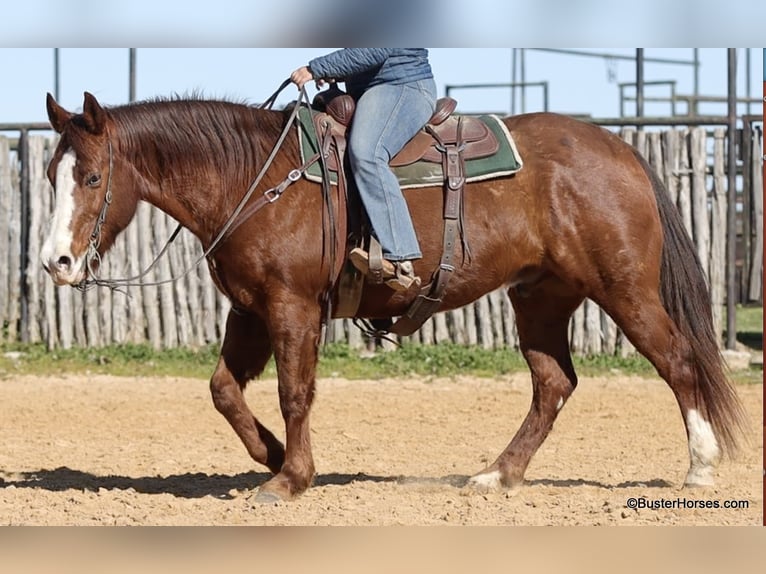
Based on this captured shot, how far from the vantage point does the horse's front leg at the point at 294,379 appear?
6.09 m

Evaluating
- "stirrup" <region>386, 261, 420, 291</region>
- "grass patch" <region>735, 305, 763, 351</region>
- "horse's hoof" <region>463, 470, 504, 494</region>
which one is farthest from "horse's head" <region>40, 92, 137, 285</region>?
"grass patch" <region>735, 305, 763, 351</region>

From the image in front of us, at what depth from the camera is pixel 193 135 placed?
6246 mm

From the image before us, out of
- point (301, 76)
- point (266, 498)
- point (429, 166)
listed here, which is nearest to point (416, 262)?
point (429, 166)

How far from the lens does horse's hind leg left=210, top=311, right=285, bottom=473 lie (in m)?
6.42

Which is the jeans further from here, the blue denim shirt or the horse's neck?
the horse's neck

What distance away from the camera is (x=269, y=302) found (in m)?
6.11

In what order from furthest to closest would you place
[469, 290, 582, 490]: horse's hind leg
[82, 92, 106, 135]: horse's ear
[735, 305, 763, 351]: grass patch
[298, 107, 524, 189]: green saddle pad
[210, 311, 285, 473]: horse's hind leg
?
[735, 305, 763, 351]: grass patch, [469, 290, 582, 490]: horse's hind leg, [210, 311, 285, 473]: horse's hind leg, [298, 107, 524, 189]: green saddle pad, [82, 92, 106, 135]: horse's ear

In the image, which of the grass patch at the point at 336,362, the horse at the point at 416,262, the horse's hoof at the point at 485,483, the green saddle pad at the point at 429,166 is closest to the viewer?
the horse at the point at 416,262

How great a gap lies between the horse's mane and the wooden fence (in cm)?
607

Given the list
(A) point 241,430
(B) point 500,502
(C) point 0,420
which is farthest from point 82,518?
(C) point 0,420

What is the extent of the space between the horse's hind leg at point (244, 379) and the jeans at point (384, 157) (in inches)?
39.9

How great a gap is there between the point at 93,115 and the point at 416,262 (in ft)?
6.48

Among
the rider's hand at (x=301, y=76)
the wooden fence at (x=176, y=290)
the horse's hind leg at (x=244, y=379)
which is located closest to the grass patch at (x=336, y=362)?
the wooden fence at (x=176, y=290)

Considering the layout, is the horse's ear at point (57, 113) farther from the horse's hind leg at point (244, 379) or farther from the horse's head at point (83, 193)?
the horse's hind leg at point (244, 379)
